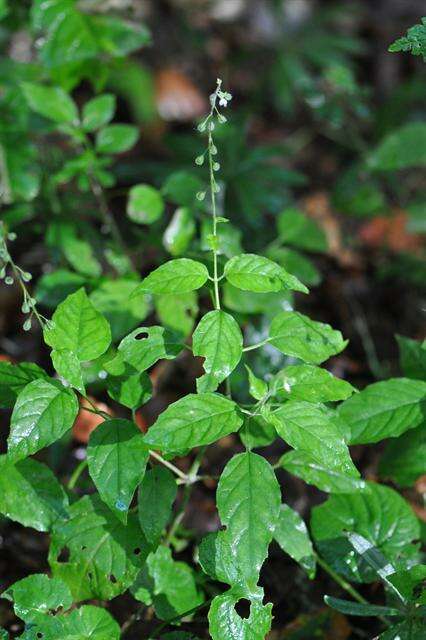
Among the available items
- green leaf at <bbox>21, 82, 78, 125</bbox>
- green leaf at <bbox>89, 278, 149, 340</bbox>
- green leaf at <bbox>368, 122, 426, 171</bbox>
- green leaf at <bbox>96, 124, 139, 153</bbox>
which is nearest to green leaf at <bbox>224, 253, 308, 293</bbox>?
green leaf at <bbox>89, 278, 149, 340</bbox>

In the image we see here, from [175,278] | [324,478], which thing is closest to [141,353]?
[175,278]

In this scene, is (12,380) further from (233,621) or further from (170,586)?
(233,621)

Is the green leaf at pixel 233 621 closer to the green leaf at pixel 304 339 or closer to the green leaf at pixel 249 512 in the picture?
Answer: the green leaf at pixel 249 512

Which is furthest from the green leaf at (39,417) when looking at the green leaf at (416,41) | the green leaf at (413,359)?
the green leaf at (416,41)

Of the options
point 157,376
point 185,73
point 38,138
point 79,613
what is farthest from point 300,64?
point 79,613

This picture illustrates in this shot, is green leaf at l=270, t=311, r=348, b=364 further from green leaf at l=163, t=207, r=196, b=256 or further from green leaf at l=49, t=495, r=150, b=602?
green leaf at l=163, t=207, r=196, b=256

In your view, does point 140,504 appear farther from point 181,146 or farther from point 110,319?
point 181,146
